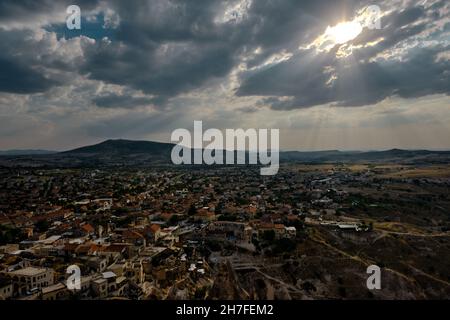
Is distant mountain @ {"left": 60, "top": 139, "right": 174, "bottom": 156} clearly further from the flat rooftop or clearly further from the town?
the flat rooftop

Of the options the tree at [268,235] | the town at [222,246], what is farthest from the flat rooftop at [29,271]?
the tree at [268,235]

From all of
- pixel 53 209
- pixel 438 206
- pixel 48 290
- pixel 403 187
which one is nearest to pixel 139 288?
pixel 48 290

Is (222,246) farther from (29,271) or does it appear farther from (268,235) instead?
(29,271)

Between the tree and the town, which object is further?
the tree

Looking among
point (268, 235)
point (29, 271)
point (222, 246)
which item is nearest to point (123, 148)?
point (268, 235)

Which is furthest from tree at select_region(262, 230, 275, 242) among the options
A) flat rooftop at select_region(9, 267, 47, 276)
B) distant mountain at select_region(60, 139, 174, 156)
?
distant mountain at select_region(60, 139, 174, 156)

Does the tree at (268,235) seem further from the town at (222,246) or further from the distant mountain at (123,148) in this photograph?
the distant mountain at (123,148)

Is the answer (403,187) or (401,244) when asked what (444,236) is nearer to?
(401,244)

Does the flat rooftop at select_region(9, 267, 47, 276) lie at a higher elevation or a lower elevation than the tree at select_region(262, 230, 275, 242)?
higher

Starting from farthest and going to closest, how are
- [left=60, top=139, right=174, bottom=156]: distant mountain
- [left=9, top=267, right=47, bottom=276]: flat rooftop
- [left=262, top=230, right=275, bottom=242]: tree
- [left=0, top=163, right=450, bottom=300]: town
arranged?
[left=60, top=139, right=174, bottom=156]: distant mountain < [left=262, top=230, right=275, bottom=242]: tree < [left=0, top=163, right=450, bottom=300]: town < [left=9, top=267, right=47, bottom=276]: flat rooftop
